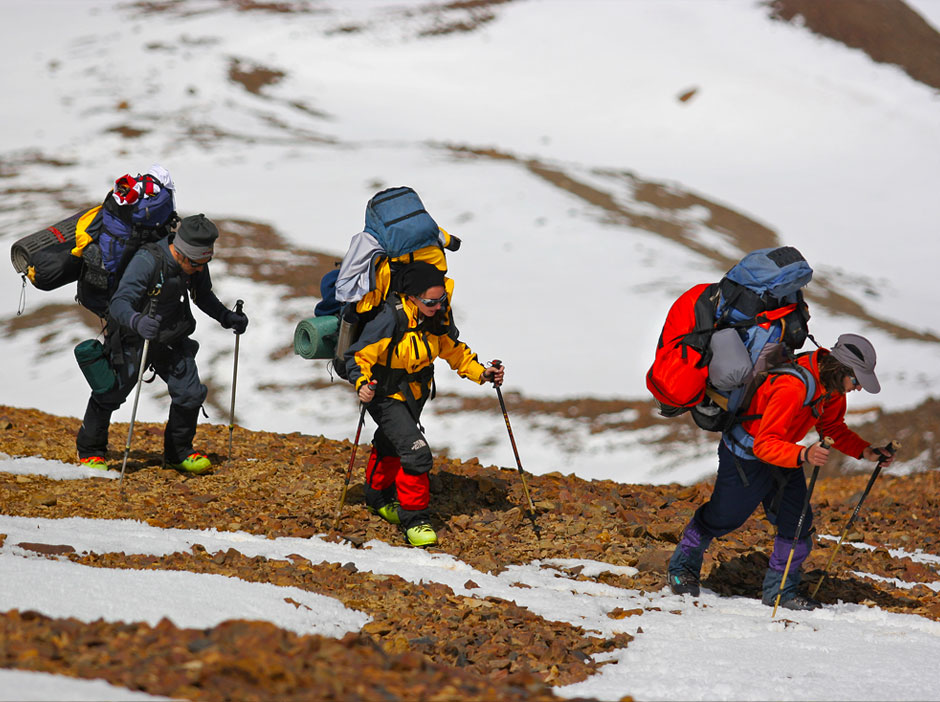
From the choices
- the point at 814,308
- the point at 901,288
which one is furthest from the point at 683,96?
the point at 814,308

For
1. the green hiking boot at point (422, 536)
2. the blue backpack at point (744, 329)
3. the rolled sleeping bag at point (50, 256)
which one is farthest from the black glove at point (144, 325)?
the blue backpack at point (744, 329)

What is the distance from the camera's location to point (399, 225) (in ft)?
25.3

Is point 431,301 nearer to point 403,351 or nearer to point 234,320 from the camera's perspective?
point 403,351

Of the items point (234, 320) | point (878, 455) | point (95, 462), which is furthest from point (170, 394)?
point (878, 455)

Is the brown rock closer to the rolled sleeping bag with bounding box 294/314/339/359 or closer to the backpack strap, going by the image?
the backpack strap

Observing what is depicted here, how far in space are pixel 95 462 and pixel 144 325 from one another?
6.97 feet

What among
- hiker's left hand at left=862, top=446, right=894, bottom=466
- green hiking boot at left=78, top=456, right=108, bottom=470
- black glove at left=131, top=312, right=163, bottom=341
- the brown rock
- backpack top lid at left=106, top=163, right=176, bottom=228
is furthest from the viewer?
green hiking boot at left=78, top=456, right=108, bottom=470

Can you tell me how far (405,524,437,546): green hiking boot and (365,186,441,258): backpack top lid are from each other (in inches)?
97.3

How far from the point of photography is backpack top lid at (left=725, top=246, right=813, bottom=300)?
6348 millimetres

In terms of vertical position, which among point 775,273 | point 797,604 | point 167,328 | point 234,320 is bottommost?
point 234,320

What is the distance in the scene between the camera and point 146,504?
29.2 feet

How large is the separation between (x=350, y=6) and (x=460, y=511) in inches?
2979

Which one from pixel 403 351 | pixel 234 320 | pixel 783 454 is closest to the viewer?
pixel 783 454

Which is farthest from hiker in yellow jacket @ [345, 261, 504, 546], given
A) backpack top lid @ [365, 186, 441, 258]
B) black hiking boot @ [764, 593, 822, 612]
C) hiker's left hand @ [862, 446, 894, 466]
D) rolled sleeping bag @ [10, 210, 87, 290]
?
rolled sleeping bag @ [10, 210, 87, 290]
